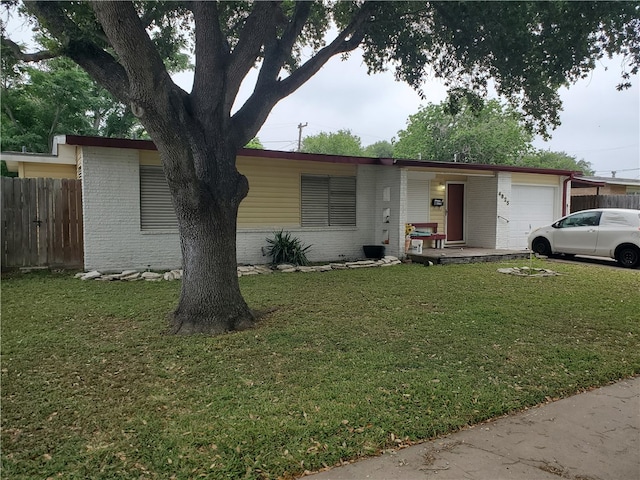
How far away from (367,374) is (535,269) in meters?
7.33

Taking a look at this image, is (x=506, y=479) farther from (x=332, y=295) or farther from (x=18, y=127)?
(x=18, y=127)

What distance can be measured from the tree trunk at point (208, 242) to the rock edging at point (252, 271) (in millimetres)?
3158

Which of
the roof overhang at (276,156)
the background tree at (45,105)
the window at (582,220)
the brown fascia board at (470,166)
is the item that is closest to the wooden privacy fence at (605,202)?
the brown fascia board at (470,166)

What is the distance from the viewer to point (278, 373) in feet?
13.0

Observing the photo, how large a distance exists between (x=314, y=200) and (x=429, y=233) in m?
3.94

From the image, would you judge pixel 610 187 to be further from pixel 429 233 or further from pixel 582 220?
pixel 429 233

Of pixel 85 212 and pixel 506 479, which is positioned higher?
pixel 85 212

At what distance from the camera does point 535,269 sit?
31.9ft

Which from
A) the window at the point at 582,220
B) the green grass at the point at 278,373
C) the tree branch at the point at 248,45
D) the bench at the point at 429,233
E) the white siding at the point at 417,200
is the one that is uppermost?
the tree branch at the point at 248,45

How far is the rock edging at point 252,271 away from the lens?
8641 millimetres

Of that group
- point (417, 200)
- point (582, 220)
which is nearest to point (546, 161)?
point (582, 220)

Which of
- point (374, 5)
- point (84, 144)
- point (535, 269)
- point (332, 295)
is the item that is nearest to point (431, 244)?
point (535, 269)

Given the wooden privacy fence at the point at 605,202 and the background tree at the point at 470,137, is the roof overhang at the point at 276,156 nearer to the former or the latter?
the wooden privacy fence at the point at 605,202

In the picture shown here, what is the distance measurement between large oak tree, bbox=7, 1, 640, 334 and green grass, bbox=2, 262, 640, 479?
1.02 m
